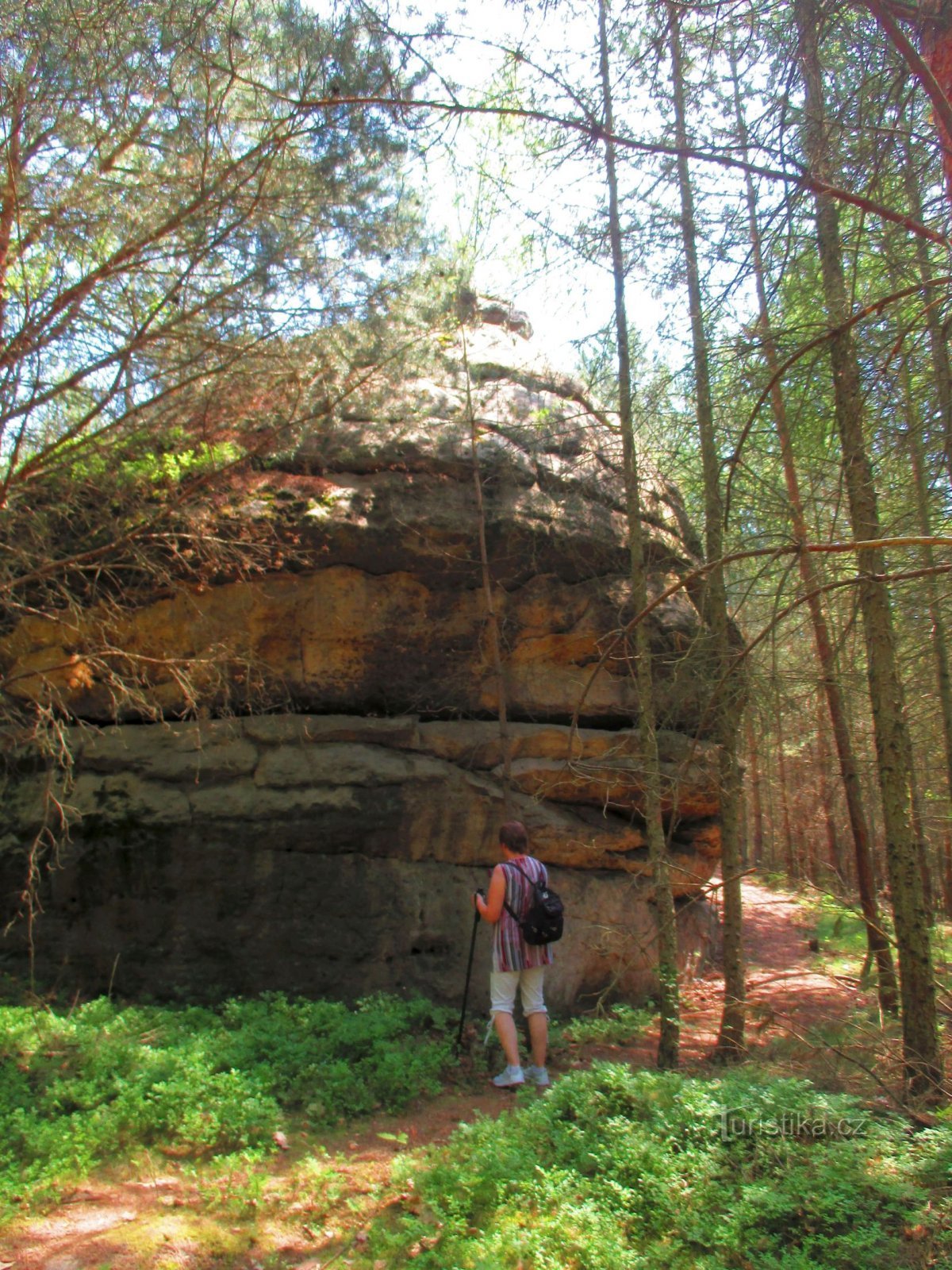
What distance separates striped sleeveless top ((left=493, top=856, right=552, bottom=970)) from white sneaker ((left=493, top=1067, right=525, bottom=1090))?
657 mm

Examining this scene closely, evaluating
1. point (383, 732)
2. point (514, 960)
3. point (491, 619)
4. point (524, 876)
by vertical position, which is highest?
point (491, 619)

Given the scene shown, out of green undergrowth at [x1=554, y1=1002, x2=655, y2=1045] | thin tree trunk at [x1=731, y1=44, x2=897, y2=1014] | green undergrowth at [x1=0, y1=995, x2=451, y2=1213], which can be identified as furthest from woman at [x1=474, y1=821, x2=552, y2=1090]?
thin tree trunk at [x1=731, y1=44, x2=897, y2=1014]

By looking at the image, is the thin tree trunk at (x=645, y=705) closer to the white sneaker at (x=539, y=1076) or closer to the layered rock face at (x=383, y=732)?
the layered rock face at (x=383, y=732)

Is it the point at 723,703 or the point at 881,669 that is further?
the point at 723,703

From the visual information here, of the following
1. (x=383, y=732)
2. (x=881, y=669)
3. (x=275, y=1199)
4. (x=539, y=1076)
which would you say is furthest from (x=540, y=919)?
(x=383, y=732)

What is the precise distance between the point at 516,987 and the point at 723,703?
99.7 inches

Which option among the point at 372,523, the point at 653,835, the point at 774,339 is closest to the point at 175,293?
the point at 372,523

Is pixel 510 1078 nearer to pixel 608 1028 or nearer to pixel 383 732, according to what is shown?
pixel 608 1028

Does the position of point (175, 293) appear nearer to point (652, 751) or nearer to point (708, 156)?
point (708, 156)

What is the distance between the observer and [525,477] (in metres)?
8.98

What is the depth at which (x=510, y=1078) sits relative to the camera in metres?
5.95

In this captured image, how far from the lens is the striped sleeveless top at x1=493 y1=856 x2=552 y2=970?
6086 millimetres

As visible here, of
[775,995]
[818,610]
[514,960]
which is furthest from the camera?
[775,995]

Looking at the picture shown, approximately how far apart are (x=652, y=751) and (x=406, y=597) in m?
3.05
